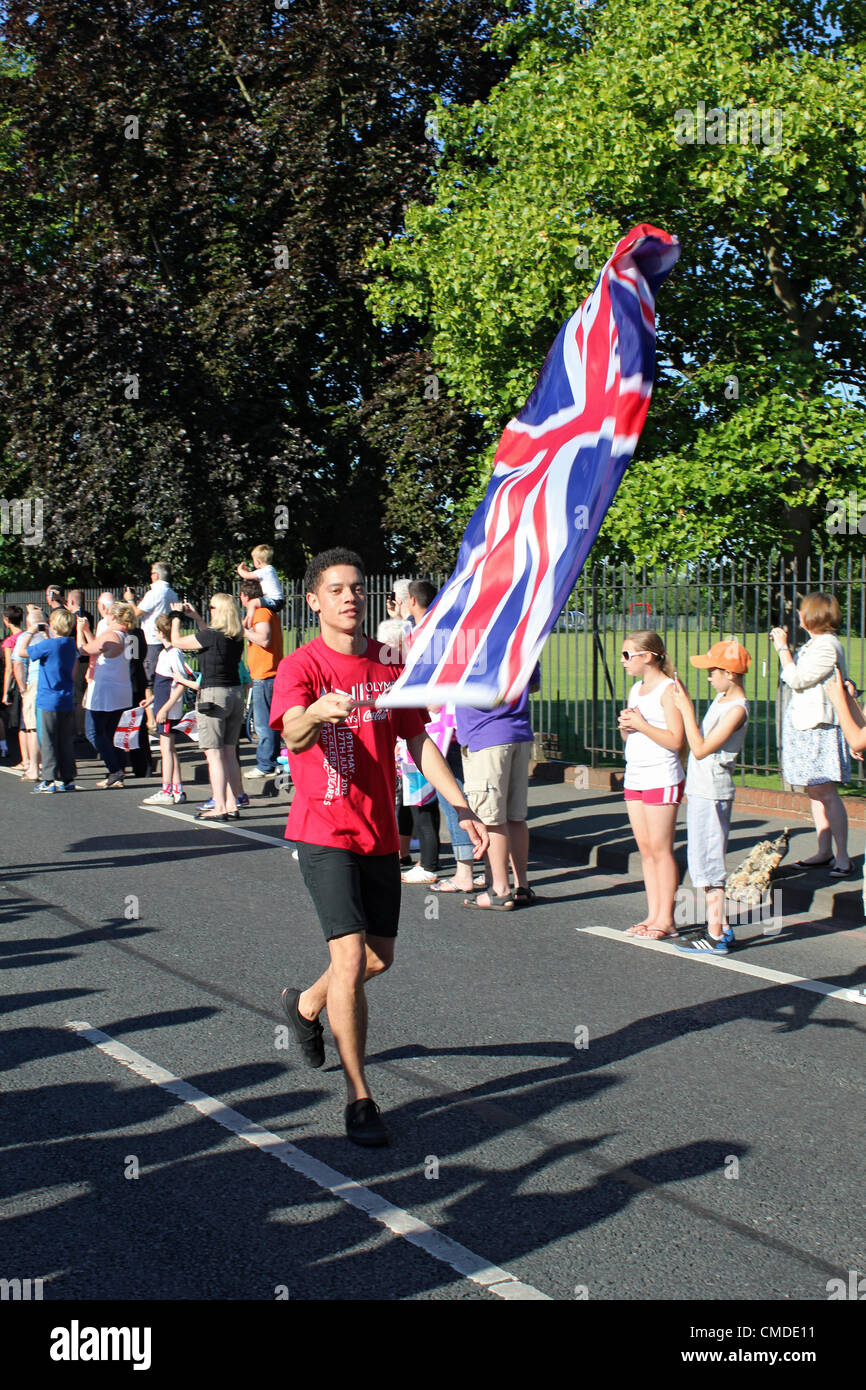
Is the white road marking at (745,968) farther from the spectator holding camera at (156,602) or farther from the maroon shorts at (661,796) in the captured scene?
the spectator holding camera at (156,602)

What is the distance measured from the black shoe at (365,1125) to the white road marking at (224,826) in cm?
596

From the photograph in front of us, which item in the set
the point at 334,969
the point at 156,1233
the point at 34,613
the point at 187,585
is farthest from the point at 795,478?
the point at 156,1233

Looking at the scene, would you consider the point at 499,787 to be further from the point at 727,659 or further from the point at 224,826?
the point at 224,826

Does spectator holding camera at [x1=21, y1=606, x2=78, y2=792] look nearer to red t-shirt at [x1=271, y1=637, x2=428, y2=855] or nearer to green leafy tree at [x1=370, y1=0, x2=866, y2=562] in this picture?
green leafy tree at [x1=370, y1=0, x2=866, y2=562]

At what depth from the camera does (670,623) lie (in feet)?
44.6

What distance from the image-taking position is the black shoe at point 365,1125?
4.41 metres

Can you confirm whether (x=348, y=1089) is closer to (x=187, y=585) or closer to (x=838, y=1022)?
(x=838, y=1022)

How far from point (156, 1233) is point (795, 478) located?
15.2 meters

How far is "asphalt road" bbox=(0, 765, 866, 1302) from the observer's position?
11.8 feet

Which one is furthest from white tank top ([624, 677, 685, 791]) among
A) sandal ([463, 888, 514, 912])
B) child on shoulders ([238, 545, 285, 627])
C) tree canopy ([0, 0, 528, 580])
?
tree canopy ([0, 0, 528, 580])

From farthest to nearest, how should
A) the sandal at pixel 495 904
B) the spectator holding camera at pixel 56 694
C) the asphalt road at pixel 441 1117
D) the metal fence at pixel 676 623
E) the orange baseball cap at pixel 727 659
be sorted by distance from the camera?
1. the spectator holding camera at pixel 56 694
2. the metal fence at pixel 676 623
3. the sandal at pixel 495 904
4. the orange baseball cap at pixel 727 659
5. the asphalt road at pixel 441 1117

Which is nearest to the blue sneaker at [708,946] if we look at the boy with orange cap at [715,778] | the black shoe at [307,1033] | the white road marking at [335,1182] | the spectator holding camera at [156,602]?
the boy with orange cap at [715,778]

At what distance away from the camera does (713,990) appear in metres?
6.38

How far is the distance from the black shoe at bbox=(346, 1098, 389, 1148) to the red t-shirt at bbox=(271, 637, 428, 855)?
87 cm
